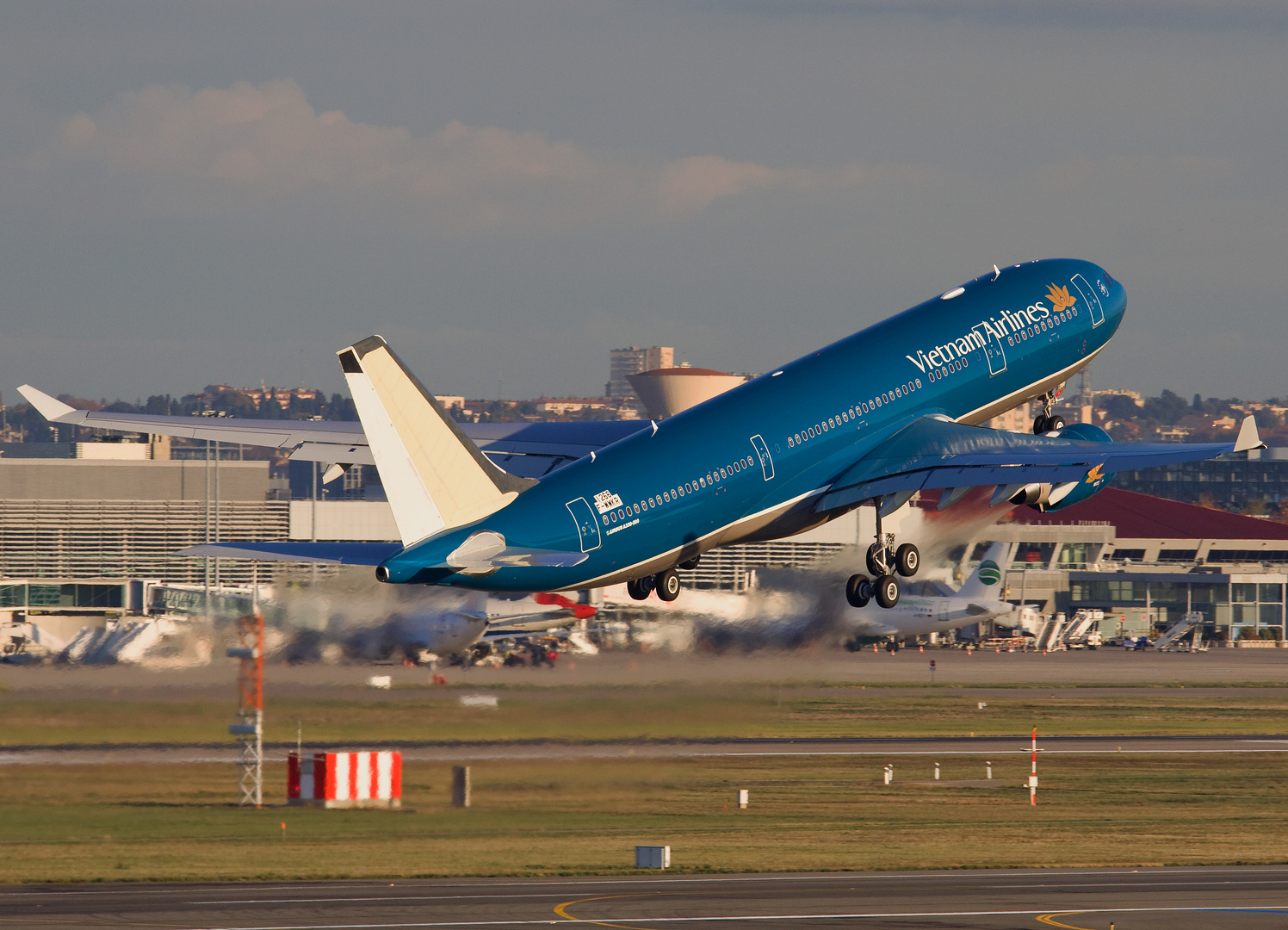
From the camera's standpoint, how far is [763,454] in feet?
130

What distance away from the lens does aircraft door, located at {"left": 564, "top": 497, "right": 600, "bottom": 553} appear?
1423 inches

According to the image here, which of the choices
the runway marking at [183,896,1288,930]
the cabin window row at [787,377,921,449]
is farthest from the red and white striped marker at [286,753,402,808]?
the cabin window row at [787,377,921,449]

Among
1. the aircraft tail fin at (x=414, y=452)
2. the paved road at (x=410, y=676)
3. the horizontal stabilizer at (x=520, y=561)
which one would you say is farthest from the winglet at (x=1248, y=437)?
the paved road at (x=410, y=676)

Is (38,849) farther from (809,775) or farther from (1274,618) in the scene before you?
(1274,618)

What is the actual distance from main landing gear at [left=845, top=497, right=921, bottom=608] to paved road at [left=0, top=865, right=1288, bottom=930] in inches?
269

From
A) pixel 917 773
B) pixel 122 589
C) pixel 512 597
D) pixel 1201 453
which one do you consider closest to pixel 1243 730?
Answer: pixel 917 773

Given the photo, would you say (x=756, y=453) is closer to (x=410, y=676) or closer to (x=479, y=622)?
(x=410, y=676)

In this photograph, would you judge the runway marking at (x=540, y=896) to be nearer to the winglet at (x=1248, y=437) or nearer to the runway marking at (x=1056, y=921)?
the runway marking at (x=1056, y=921)

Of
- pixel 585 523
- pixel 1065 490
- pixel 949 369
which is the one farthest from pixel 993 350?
pixel 585 523

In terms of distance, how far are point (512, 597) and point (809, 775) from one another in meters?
21.2

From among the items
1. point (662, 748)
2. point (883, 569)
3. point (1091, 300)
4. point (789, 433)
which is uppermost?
point (1091, 300)

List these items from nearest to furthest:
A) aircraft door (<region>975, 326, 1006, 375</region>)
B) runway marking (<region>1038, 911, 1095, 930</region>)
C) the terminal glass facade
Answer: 1. runway marking (<region>1038, 911, 1095, 930</region>)
2. aircraft door (<region>975, 326, 1006, 375</region>)
3. the terminal glass facade

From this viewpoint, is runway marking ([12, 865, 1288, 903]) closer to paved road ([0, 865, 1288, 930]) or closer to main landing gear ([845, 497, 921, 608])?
paved road ([0, 865, 1288, 930])

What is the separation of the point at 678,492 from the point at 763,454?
2.78m
